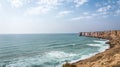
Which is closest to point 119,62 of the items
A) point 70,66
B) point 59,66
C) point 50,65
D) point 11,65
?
point 70,66

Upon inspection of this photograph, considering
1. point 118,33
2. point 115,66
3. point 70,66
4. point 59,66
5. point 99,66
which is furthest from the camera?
point 118,33

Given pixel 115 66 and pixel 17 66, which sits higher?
pixel 115 66

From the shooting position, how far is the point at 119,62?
19219 mm

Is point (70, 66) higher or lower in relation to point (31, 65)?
higher

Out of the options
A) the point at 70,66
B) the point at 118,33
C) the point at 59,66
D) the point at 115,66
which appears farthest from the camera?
the point at 118,33

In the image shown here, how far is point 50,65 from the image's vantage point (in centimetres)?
3234

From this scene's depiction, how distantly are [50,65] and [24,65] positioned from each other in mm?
5634

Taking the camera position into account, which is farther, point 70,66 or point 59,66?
point 59,66

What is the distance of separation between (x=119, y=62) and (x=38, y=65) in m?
18.4

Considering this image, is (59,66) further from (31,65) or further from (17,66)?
(17,66)

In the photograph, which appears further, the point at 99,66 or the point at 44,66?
the point at 44,66

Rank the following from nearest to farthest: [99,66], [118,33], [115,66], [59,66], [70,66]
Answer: [115,66] < [99,66] < [70,66] < [59,66] < [118,33]

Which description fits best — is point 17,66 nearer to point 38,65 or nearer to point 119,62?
point 38,65

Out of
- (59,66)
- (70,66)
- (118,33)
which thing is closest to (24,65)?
(59,66)
